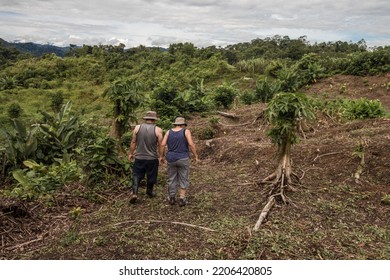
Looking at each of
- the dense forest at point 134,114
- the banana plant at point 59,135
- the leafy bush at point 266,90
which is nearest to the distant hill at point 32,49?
the dense forest at point 134,114

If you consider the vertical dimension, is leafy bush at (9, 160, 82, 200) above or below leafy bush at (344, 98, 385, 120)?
below

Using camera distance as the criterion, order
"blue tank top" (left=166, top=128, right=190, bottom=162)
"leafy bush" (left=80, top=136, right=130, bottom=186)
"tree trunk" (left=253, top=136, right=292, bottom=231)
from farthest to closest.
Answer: "leafy bush" (left=80, top=136, right=130, bottom=186) < "tree trunk" (left=253, top=136, right=292, bottom=231) < "blue tank top" (left=166, top=128, right=190, bottom=162)

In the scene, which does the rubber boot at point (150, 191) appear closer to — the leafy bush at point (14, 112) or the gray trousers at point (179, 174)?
the gray trousers at point (179, 174)

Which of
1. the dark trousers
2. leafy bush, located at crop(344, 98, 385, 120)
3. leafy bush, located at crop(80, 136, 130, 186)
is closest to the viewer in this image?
the dark trousers

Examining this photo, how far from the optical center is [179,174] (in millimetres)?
5441

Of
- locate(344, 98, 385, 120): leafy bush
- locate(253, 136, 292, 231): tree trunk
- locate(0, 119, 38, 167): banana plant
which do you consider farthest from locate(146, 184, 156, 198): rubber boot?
locate(344, 98, 385, 120): leafy bush

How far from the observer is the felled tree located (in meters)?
5.56

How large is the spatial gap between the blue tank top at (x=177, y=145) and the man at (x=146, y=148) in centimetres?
24

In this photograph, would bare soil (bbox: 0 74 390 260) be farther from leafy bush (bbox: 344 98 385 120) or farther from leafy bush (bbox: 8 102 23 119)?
leafy bush (bbox: 8 102 23 119)

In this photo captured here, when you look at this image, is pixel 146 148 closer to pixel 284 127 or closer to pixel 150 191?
pixel 150 191

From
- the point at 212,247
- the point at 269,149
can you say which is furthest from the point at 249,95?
the point at 212,247

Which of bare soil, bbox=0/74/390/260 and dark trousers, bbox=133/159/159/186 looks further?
dark trousers, bbox=133/159/159/186

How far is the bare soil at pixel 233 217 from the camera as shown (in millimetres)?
4148

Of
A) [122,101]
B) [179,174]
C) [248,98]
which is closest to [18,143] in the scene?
[122,101]
